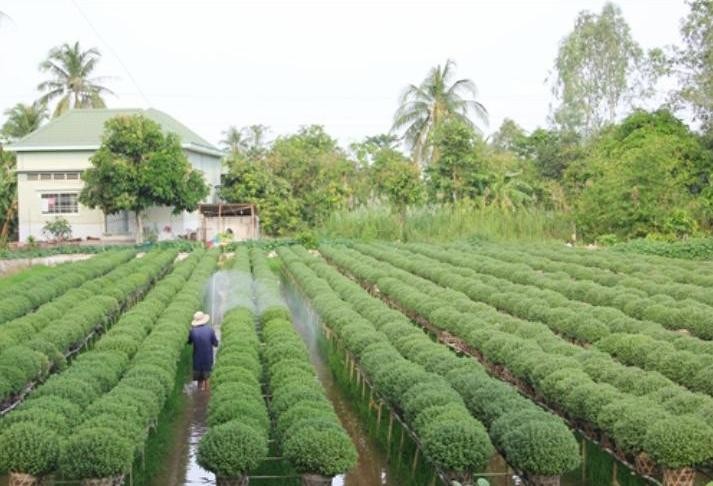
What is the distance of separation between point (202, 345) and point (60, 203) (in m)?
36.7

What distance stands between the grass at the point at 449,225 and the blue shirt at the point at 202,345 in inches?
1248

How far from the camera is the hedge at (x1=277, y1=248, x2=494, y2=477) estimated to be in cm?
1079

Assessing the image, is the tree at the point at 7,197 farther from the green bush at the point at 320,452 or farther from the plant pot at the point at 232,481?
the green bush at the point at 320,452

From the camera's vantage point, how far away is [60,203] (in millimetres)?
51469

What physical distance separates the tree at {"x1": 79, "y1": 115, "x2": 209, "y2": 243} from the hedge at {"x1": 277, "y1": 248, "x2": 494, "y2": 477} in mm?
28911

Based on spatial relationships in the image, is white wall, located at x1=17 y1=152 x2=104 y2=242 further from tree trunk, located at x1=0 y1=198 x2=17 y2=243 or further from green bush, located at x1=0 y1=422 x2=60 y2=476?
green bush, located at x1=0 y1=422 x2=60 y2=476

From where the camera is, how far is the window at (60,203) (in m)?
51.2

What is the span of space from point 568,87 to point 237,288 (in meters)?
41.1

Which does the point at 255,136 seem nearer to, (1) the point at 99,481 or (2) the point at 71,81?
(2) the point at 71,81

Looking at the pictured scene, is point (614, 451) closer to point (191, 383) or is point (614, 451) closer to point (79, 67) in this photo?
point (191, 383)

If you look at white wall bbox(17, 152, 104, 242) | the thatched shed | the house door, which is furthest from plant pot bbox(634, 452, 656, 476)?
white wall bbox(17, 152, 104, 242)

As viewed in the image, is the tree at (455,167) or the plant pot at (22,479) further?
the tree at (455,167)

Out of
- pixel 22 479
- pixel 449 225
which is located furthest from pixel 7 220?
pixel 22 479

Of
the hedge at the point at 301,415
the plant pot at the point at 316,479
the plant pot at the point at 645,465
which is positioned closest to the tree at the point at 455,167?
the hedge at the point at 301,415
